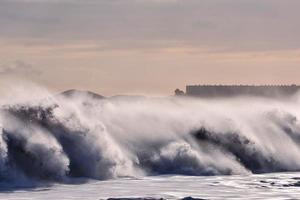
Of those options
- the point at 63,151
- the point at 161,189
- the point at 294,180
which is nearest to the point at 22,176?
the point at 63,151

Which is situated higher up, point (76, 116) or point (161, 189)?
point (76, 116)

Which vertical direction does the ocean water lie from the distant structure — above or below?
below

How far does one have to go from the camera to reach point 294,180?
128 feet

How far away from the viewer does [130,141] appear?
4562 centimetres

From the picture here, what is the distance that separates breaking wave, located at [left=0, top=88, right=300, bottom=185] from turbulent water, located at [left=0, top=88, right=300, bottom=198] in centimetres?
4

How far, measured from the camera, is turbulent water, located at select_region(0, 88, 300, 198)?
38.8m

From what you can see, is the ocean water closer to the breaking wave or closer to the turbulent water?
the turbulent water

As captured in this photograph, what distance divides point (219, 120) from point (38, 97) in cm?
1293

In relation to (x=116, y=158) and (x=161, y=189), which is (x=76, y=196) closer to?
(x=161, y=189)

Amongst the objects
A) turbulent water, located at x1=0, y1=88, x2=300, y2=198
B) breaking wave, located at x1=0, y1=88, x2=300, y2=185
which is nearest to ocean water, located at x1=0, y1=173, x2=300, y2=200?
turbulent water, located at x1=0, y1=88, x2=300, y2=198

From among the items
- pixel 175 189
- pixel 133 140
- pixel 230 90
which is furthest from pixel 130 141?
pixel 230 90

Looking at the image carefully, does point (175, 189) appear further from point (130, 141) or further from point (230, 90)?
point (230, 90)

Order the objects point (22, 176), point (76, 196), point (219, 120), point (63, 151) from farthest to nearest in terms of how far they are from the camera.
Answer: point (219, 120), point (63, 151), point (22, 176), point (76, 196)

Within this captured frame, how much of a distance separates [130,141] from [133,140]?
29cm
